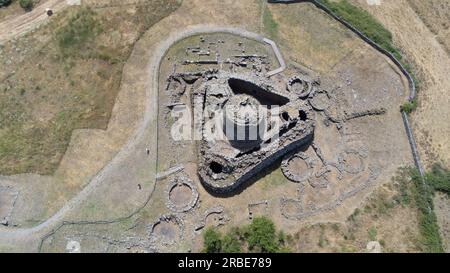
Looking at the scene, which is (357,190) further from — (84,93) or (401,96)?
(84,93)

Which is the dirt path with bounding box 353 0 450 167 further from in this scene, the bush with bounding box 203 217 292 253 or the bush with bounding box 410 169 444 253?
the bush with bounding box 203 217 292 253

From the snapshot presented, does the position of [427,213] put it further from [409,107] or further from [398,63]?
[398,63]

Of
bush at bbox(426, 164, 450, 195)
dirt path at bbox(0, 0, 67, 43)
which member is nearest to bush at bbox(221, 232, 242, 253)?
bush at bbox(426, 164, 450, 195)

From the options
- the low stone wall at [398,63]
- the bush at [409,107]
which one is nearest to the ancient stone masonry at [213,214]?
the low stone wall at [398,63]

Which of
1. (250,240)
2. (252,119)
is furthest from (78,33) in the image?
(250,240)

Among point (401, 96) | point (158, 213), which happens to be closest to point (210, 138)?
point (158, 213)

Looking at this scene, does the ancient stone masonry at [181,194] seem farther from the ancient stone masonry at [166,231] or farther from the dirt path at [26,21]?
the dirt path at [26,21]
